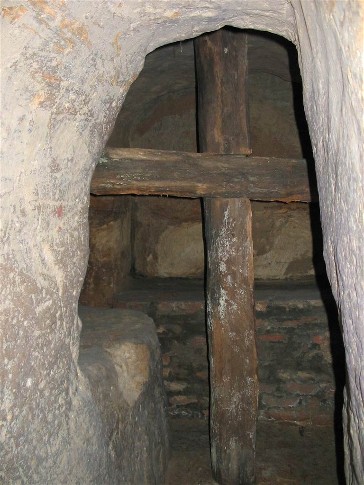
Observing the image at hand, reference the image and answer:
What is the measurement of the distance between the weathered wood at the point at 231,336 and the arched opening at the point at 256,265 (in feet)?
1.09

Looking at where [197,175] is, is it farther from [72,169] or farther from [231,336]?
[72,169]

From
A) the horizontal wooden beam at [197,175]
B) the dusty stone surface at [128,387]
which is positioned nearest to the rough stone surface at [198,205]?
the horizontal wooden beam at [197,175]

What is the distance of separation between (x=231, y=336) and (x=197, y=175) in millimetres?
821

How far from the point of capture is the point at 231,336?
245cm

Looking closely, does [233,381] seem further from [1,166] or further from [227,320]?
[1,166]

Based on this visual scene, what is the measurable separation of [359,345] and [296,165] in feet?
4.43

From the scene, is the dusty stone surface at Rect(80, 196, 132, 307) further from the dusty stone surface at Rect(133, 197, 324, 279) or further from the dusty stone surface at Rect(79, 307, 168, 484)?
the dusty stone surface at Rect(133, 197, 324, 279)

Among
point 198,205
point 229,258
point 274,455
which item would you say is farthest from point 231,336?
point 198,205

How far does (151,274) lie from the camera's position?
394 cm

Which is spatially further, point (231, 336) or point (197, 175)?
point (231, 336)

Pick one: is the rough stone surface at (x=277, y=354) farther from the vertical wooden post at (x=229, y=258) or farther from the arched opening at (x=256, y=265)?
the vertical wooden post at (x=229, y=258)

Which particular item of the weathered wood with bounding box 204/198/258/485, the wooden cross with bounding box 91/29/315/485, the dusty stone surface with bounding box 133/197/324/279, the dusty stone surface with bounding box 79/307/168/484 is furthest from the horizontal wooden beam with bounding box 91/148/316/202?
the dusty stone surface with bounding box 133/197/324/279

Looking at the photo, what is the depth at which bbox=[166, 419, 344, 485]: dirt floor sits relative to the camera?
262 cm

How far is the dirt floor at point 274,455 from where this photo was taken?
2.62 meters
